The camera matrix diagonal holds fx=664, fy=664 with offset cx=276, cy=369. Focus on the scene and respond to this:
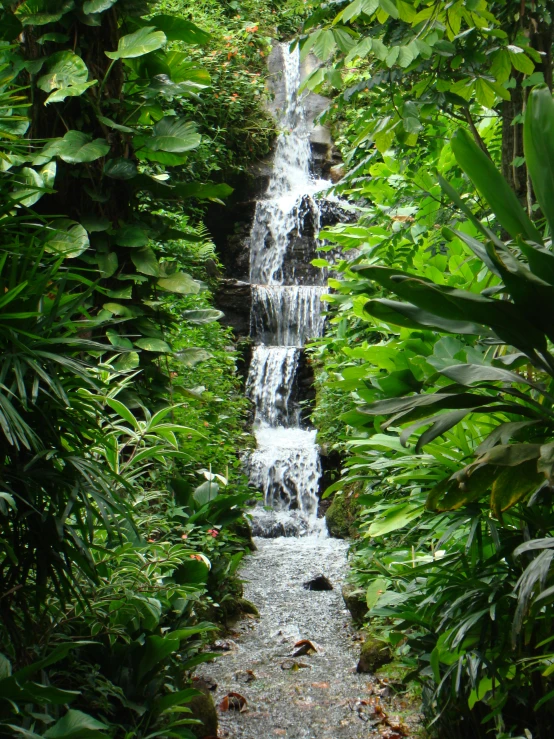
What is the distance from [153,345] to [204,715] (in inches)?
67.7

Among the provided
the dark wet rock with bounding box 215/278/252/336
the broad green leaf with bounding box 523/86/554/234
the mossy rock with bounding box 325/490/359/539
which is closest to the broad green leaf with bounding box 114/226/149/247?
the broad green leaf with bounding box 523/86/554/234

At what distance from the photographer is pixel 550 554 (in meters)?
1.49

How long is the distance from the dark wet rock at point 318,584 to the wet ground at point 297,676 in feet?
0.23

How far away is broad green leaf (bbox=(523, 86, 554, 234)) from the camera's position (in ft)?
5.14

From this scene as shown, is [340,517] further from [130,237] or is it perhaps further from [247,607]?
[130,237]

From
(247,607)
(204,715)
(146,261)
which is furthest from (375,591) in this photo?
(247,607)

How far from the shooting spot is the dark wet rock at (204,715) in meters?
2.76

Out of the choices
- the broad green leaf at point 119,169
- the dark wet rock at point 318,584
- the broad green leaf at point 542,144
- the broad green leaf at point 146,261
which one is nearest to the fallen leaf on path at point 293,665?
the dark wet rock at point 318,584

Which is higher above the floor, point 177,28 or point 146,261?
point 177,28

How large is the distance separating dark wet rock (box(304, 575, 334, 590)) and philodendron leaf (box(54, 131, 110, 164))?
3.87m

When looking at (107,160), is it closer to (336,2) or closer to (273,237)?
(336,2)

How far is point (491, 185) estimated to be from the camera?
167cm

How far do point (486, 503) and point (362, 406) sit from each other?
2.21 feet

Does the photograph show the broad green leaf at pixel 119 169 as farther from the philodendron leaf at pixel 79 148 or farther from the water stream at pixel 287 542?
the water stream at pixel 287 542
